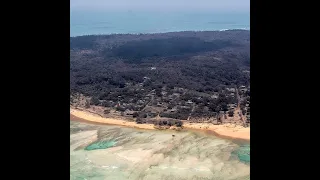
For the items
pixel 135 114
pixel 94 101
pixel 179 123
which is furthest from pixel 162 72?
pixel 179 123

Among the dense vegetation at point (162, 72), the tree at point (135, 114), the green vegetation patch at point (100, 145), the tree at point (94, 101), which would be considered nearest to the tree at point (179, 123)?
the dense vegetation at point (162, 72)

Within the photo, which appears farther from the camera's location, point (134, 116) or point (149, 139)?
point (134, 116)

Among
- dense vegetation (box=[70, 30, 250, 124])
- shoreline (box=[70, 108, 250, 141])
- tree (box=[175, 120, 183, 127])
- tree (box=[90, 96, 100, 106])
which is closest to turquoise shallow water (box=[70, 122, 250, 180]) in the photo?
shoreline (box=[70, 108, 250, 141])

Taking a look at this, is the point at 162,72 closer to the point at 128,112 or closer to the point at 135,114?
the point at 128,112

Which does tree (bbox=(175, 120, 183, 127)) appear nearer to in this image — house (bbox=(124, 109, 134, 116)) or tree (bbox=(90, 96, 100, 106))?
house (bbox=(124, 109, 134, 116))

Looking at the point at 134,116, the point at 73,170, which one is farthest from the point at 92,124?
the point at 73,170
